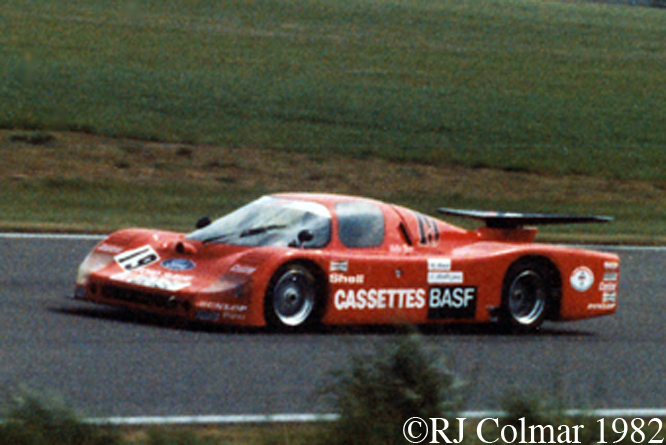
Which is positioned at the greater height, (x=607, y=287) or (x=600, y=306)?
(x=607, y=287)


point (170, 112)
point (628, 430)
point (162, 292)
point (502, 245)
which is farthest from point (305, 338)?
point (170, 112)

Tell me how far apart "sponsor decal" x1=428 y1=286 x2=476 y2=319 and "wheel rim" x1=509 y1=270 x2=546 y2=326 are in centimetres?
51

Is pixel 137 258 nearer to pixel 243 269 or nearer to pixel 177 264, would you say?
pixel 177 264

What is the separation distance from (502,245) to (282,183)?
1063 centimetres

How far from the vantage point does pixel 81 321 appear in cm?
1077

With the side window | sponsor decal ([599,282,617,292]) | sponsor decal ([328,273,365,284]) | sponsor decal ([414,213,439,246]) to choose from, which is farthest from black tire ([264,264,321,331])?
sponsor decal ([599,282,617,292])

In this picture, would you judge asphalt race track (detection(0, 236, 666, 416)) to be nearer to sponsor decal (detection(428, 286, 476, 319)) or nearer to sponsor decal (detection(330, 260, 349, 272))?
sponsor decal (detection(428, 286, 476, 319))

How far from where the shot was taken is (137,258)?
1132 cm

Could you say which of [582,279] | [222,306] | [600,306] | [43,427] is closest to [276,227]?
[222,306]

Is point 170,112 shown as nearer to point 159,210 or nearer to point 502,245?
point 159,210

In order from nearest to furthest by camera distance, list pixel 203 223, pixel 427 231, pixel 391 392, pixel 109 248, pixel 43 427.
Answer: pixel 43 427 < pixel 391 392 < pixel 109 248 < pixel 427 231 < pixel 203 223

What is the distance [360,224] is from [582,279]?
2344 millimetres

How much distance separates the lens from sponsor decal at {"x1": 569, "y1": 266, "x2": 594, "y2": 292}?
1227 centimetres

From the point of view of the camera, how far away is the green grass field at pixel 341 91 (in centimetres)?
2441
